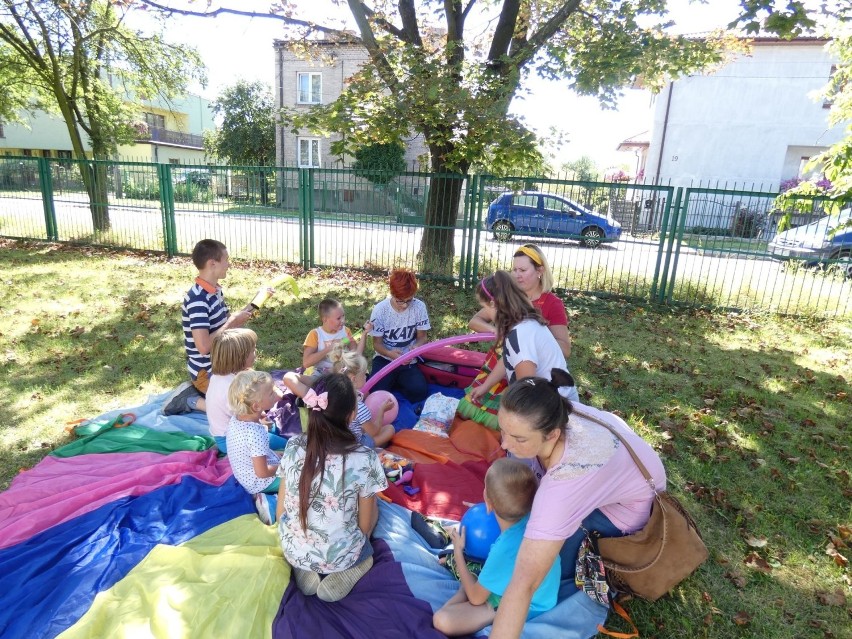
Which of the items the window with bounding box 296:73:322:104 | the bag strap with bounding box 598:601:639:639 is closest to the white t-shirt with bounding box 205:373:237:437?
the bag strap with bounding box 598:601:639:639

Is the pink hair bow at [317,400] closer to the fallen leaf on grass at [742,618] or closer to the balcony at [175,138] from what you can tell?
the fallen leaf on grass at [742,618]

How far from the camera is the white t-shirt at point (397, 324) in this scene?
593cm

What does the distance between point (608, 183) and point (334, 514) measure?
893cm

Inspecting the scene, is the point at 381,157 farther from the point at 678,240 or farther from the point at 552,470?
the point at 552,470

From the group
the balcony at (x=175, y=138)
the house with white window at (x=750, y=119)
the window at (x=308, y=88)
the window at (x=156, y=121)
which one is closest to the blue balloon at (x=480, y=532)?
the house with white window at (x=750, y=119)

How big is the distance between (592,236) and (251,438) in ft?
27.6

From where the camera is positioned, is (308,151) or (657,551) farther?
(308,151)

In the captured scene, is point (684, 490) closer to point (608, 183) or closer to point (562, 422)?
point (562, 422)

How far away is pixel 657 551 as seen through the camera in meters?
2.92

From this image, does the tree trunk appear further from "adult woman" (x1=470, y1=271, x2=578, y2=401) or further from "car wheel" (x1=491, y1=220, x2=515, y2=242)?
"adult woman" (x1=470, y1=271, x2=578, y2=401)

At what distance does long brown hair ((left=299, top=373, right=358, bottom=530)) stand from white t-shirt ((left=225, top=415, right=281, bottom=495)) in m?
0.92

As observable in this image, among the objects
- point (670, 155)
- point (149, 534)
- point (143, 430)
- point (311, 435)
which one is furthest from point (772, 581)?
point (670, 155)

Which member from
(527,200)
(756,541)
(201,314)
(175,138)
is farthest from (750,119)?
(175,138)

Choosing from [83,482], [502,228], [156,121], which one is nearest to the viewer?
[83,482]
